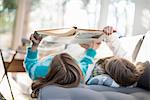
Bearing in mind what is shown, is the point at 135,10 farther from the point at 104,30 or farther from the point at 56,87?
the point at 56,87

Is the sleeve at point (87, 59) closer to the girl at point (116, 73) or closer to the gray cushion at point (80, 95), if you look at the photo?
the girl at point (116, 73)

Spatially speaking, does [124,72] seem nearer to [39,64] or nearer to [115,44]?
[115,44]

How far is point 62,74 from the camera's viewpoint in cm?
122

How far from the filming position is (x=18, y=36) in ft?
15.6

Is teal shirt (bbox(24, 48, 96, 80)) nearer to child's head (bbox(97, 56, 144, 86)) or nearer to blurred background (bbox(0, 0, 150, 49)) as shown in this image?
child's head (bbox(97, 56, 144, 86))

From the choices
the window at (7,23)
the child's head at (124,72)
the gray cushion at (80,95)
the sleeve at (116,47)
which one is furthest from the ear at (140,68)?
Answer: the window at (7,23)

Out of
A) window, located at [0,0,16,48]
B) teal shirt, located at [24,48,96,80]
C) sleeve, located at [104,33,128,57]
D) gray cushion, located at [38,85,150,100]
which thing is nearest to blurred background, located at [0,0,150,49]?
window, located at [0,0,16,48]

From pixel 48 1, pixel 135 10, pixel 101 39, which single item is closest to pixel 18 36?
pixel 48 1

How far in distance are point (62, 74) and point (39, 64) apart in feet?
1.00

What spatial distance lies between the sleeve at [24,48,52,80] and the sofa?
0.32m

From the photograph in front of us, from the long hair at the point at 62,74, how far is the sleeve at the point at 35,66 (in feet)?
0.46

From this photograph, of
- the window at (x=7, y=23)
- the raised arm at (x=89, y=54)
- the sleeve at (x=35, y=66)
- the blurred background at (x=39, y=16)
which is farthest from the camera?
the window at (x=7, y=23)

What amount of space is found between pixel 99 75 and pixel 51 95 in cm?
50

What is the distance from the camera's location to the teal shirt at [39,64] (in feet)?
4.72
